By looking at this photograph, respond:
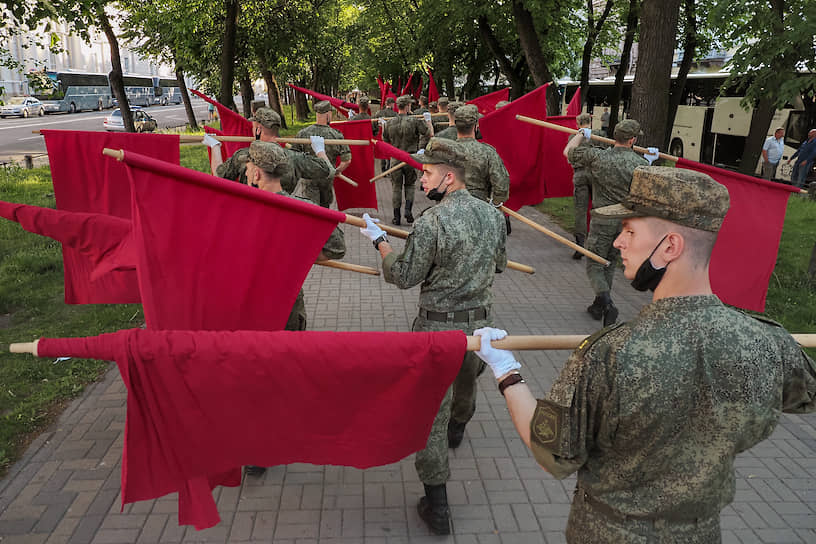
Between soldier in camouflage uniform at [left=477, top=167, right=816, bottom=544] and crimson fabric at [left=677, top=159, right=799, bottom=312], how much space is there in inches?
147

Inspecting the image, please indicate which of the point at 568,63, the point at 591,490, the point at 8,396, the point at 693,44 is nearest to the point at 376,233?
the point at 591,490

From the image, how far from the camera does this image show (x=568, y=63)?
2202cm

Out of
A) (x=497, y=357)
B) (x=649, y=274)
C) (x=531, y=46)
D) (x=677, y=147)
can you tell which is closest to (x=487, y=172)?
(x=497, y=357)

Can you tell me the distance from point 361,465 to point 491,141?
21.0ft

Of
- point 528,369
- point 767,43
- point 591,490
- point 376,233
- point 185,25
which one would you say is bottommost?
point 528,369

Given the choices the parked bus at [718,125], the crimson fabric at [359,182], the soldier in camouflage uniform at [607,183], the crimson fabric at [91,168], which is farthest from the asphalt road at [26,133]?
the parked bus at [718,125]

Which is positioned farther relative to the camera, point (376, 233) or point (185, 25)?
point (185, 25)

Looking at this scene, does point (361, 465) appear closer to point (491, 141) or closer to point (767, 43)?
point (491, 141)

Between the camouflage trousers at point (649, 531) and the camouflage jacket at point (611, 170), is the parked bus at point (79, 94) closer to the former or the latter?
the camouflage jacket at point (611, 170)

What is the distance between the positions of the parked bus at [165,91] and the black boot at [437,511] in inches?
2579

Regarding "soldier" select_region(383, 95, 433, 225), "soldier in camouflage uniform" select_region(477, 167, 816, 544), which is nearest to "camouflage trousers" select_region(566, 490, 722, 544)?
"soldier in camouflage uniform" select_region(477, 167, 816, 544)

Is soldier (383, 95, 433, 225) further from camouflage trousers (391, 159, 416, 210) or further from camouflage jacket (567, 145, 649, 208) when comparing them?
camouflage jacket (567, 145, 649, 208)

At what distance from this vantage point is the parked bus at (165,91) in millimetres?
62219

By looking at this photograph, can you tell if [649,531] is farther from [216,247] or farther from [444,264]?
[216,247]
